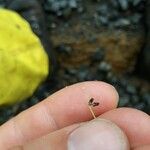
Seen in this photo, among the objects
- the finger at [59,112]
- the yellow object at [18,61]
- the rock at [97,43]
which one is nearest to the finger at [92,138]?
the finger at [59,112]

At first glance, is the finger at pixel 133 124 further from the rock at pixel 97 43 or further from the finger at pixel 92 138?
the rock at pixel 97 43

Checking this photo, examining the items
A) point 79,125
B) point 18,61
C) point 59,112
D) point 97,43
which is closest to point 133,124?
point 79,125

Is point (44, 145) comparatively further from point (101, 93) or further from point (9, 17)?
point (9, 17)

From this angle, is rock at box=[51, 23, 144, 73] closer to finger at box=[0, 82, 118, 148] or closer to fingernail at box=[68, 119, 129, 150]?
finger at box=[0, 82, 118, 148]

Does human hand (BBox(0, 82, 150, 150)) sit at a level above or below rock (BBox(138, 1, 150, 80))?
above

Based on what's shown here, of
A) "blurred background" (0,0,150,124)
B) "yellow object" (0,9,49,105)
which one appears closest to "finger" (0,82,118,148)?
"yellow object" (0,9,49,105)

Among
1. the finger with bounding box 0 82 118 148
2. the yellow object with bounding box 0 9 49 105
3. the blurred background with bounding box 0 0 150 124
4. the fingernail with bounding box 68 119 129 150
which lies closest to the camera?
the fingernail with bounding box 68 119 129 150

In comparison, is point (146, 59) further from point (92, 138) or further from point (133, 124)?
point (92, 138)
